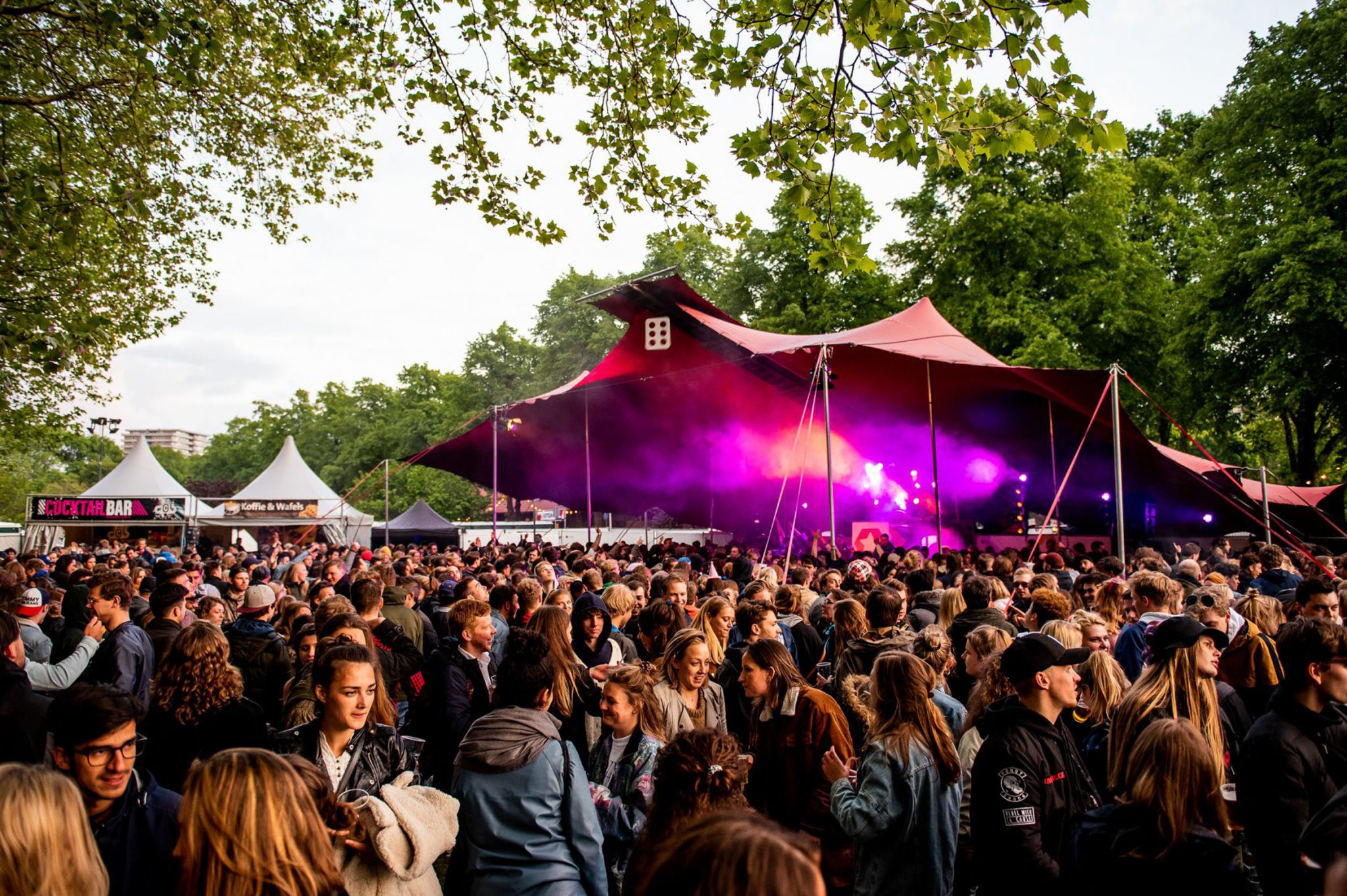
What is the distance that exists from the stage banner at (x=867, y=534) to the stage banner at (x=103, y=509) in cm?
2297

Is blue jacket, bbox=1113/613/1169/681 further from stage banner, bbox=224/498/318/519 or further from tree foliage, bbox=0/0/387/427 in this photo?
stage banner, bbox=224/498/318/519

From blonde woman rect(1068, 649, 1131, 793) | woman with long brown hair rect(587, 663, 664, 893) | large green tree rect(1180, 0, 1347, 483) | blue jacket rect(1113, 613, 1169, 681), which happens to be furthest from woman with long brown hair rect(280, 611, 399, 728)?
large green tree rect(1180, 0, 1347, 483)

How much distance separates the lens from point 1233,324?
20.2 m

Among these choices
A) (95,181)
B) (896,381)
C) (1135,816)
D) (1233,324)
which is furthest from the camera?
(1233,324)

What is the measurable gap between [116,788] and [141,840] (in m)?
0.17

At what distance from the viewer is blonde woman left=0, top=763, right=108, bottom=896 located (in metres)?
1.71

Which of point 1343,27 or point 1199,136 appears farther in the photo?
point 1199,136

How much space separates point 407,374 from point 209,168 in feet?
142

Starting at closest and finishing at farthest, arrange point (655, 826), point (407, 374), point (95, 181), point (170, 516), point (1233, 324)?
point (655, 826), point (95, 181), point (1233, 324), point (170, 516), point (407, 374)

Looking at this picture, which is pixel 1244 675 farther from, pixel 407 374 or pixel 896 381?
pixel 407 374

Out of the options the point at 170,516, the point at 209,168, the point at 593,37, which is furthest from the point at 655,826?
the point at 170,516

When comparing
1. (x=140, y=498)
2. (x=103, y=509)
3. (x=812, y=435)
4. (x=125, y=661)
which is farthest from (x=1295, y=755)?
(x=103, y=509)

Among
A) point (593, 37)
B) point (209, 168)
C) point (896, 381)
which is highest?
point (209, 168)

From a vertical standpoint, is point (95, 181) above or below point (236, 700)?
above
